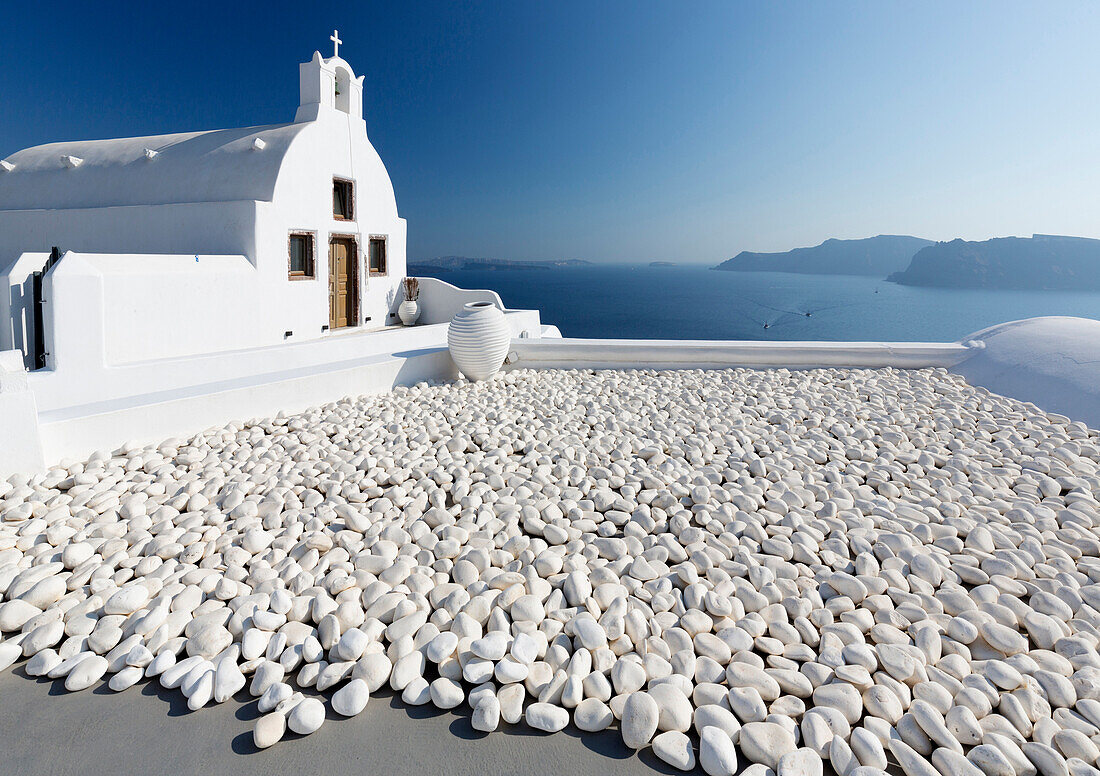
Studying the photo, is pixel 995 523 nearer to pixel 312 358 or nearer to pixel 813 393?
pixel 813 393

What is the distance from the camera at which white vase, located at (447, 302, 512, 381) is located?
625 cm

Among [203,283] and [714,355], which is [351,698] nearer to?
[714,355]

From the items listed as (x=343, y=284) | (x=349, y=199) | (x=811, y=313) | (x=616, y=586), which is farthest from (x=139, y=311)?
(x=811, y=313)

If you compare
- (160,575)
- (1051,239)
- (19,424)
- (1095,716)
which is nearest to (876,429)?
(1095,716)

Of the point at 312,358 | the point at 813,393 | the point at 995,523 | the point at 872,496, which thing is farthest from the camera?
the point at 312,358

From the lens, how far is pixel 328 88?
10297 millimetres

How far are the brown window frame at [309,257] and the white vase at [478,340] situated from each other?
14.0ft

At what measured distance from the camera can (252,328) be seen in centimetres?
841

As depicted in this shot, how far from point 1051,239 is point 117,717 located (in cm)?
8809

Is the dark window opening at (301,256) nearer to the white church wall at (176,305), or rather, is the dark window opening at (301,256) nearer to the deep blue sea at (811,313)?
the white church wall at (176,305)

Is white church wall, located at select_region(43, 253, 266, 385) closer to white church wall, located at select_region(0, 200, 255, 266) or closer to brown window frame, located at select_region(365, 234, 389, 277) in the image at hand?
white church wall, located at select_region(0, 200, 255, 266)

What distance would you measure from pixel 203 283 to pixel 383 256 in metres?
4.44

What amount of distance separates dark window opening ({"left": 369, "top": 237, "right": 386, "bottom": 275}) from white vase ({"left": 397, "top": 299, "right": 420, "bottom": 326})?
725mm

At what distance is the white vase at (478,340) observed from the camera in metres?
6.25
